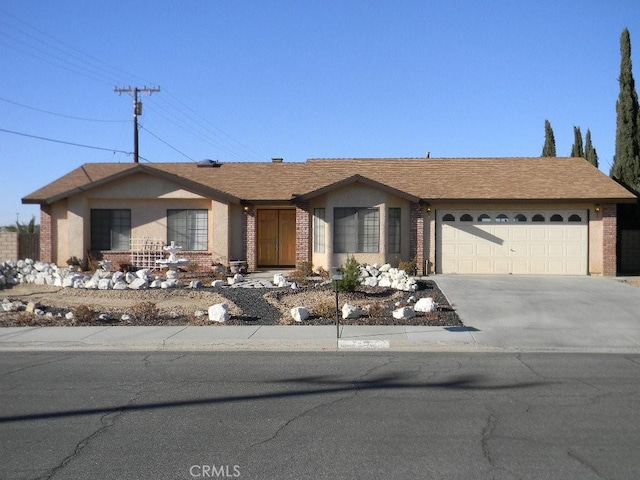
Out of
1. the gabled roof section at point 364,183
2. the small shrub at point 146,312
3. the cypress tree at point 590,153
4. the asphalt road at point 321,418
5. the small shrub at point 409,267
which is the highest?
the cypress tree at point 590,153

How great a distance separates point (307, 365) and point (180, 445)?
13.4 ft

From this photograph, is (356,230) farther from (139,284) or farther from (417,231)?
(139,284)

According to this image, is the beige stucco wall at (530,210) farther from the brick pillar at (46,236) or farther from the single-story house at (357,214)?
the brick pillar at (46,236)

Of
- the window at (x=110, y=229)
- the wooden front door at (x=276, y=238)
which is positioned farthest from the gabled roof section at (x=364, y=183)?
the window at (x=110, y=229)

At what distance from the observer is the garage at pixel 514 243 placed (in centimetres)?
2269

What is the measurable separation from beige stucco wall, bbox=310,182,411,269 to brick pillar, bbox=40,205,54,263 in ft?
34.2

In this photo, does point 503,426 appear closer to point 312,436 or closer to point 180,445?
point 312,436

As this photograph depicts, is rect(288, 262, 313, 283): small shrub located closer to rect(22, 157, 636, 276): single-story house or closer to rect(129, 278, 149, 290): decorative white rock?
rect(22, 157, 636, 276): single-story house

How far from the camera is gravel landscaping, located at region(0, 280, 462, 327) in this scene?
14383 mm

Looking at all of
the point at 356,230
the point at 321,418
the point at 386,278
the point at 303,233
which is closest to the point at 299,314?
the point at 386,278

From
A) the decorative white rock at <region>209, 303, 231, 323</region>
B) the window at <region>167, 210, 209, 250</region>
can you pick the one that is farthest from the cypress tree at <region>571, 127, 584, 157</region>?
the decorative white rock at <region>209, 303, 231, 323</region>

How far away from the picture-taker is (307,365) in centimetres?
1017

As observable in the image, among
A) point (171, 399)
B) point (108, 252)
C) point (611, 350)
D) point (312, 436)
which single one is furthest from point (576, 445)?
point (108, 252)

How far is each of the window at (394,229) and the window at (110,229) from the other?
982 cm
